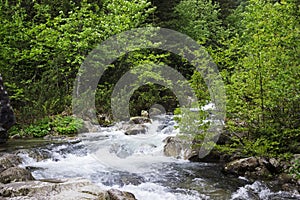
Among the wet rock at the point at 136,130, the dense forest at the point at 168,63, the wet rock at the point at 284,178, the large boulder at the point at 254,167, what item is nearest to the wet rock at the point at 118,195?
the dense forest at the point at 168,63

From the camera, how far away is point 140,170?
24.9 ft

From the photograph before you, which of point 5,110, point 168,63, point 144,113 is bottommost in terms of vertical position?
point 144,113

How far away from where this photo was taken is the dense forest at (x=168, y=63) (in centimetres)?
642

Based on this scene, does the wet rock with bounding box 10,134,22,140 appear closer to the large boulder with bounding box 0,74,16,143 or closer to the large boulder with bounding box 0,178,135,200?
the large boulder with bounding box 0,74,16,143

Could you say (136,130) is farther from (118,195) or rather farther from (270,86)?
(118,195)

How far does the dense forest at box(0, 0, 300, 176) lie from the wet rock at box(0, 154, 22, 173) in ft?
13.7

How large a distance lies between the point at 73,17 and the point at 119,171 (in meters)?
9.82

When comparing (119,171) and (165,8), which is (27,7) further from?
(119,171)

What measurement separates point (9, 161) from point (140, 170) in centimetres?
316

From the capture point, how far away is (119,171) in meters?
7.41

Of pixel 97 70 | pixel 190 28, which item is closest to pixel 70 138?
pixel 97 70

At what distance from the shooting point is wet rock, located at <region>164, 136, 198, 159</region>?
340 inches

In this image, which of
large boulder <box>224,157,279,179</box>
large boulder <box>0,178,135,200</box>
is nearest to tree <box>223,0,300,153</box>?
large boulder <box>224,157,279,179</box>

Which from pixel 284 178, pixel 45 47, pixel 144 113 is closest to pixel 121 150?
pixel 284 178
